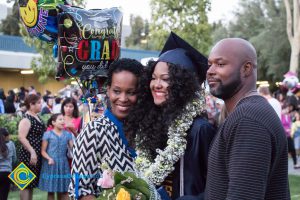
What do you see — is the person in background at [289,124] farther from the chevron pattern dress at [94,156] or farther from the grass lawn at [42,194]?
the chevron pattern dress at [94,156]

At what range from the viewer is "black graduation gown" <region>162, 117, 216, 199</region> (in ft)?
8.03

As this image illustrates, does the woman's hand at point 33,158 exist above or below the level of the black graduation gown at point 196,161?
below

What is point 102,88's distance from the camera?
4074 mm

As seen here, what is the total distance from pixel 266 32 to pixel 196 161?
99.2ft

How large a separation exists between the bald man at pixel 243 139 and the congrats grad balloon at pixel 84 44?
6.67ft

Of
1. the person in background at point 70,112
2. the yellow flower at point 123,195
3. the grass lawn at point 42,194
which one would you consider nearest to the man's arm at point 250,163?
the yellow flower at point 123,195

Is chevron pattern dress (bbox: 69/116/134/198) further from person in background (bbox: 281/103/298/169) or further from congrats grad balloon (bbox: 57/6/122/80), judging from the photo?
person in background (bbox: 281/103/298/169)

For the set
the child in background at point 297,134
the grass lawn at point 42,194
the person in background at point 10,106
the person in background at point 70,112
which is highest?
the person in background at point 70,112

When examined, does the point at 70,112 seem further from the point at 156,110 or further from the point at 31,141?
the point at 156,110

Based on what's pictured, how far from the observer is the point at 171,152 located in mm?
2492

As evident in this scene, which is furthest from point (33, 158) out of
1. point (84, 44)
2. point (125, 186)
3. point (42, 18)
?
point (125, 186)

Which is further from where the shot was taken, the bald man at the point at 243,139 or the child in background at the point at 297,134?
the child in background at the point at 297,134

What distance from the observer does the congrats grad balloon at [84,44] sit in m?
3.98

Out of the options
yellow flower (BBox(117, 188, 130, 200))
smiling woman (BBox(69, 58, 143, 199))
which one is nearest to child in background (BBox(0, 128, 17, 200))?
smiling woman (BBox(69, 58, 143, 199))
